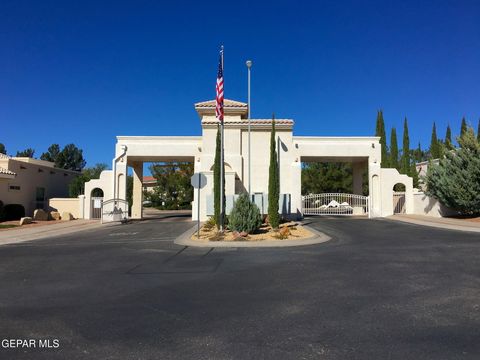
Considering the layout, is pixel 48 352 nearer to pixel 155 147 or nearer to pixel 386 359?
pixel 386 359

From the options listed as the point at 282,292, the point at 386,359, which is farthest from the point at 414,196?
the point at 386,359

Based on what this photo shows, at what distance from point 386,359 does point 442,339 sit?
3.32ft

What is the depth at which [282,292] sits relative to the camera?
267 inches

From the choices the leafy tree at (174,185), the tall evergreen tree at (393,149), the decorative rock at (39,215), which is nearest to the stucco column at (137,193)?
the decorative rock at (39,215)

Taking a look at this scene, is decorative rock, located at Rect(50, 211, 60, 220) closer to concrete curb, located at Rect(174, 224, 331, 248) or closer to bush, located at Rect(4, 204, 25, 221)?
bush, located at Rect(4, 204, 25, 221)

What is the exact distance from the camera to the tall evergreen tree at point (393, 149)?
4517 centimetres

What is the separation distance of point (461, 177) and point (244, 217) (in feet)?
50.0

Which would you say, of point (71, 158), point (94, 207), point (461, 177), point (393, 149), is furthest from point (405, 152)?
point (71, 158)

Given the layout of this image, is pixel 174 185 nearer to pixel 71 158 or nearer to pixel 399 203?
pixel 399 203

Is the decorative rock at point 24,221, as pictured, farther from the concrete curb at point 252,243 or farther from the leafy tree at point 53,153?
the leafy tree at point 53,153

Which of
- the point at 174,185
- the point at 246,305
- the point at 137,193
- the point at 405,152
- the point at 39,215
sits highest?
the point at 405,152

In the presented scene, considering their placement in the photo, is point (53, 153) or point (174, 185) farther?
point (53, 153)

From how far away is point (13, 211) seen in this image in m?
27.1

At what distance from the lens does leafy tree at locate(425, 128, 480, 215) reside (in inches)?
903
